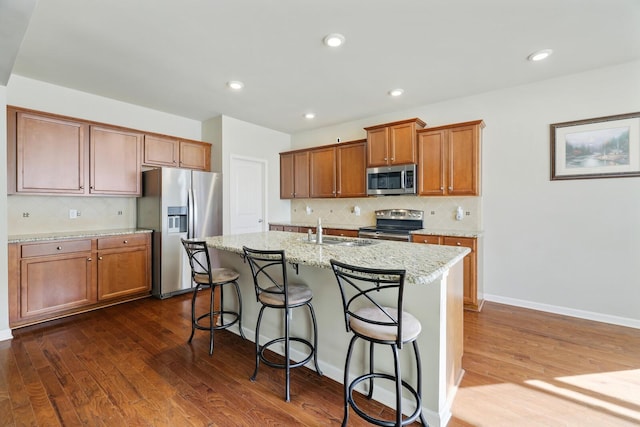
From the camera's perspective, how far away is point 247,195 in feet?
16.9

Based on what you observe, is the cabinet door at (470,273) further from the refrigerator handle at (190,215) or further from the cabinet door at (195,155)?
the cabinet door at (195,155)

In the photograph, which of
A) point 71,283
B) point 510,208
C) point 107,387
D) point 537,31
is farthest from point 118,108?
point 510,208

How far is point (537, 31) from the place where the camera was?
2.42m

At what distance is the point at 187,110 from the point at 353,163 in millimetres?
2712

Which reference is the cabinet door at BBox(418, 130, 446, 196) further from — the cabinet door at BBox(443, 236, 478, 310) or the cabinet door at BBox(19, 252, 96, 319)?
the cabinet door at BBox(19, 252, 96, 319)

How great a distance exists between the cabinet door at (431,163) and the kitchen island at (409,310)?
1.79 meters

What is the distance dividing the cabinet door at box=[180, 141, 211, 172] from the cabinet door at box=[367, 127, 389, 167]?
2.64 metres

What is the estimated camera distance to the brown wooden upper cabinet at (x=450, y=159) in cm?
356

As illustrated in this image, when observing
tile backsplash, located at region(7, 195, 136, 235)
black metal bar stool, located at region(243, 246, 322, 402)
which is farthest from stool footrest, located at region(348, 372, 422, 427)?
tile backsplash, located at region(7, 195, 136, 235)

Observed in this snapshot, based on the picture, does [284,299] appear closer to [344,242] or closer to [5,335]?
[344,242]

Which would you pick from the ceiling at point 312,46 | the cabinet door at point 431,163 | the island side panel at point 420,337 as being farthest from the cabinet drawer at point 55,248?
the cabinet door at point 431,163

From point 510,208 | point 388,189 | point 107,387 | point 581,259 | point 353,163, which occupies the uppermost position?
point 353,163

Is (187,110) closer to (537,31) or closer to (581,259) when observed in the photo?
(537,31)

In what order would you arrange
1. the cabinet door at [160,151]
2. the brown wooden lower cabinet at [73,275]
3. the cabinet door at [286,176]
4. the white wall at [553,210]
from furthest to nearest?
the cabinet door at [286,176]
the cabinet door at [160,151]
the white wall at [553,210]
the brown wooden lower cabinet at [73,275]
